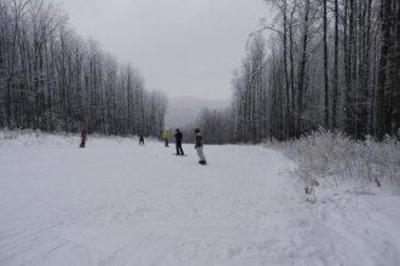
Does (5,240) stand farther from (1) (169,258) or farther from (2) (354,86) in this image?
(2) (354,86)

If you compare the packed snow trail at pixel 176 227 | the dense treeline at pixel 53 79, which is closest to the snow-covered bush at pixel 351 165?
the packed snow trail at pixel 176 227

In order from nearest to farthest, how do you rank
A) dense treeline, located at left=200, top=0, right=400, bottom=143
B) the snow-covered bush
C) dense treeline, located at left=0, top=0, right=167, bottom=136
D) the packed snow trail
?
the packed snow trail < the snow-covered bush < dense treeline, located at left=200, top=0, right=400, bottom=143 < dense treeline, located at left=0, top=0, right=167, bottom=136

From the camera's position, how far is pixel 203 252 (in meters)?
3.38

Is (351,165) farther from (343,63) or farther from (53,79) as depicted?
(53,79)

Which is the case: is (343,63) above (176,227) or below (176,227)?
above

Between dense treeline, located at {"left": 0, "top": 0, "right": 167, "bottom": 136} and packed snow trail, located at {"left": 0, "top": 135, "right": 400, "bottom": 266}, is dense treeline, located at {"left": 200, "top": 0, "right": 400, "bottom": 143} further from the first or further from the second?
dense treeline, located at {"left": 0, "top": 0, "right": 167, "bottom": 136}

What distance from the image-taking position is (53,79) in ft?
119

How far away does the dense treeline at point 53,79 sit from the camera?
28531 mm

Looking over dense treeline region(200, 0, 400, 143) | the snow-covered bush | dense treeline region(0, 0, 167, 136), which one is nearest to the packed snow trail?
the snow-covered bush

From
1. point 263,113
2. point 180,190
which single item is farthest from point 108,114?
point 180,190

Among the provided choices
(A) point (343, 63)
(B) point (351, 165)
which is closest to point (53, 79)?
(A) point (343, 63)

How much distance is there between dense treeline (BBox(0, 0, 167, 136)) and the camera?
2853cm

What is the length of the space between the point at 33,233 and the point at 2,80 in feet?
97.9

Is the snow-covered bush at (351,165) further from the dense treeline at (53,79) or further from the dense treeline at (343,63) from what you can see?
the dense treeline at (53,79)
